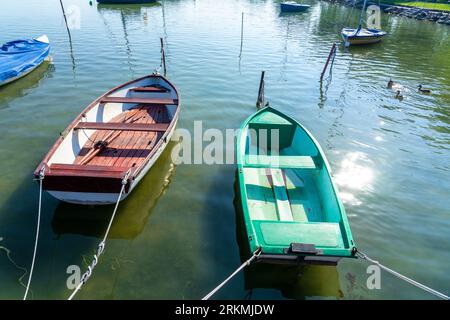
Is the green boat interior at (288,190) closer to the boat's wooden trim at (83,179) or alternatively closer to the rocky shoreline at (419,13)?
the boat's wooden trim at (83,179)

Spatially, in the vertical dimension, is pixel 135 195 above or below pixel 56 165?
below

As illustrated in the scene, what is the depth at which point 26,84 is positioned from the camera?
19.5 m

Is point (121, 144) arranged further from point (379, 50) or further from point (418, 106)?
point (379, 50)

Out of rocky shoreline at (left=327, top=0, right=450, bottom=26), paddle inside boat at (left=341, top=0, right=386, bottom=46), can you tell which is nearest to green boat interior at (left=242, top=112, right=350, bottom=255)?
paddle inside boat at (left=341, top=0, right=386, bottom=46)

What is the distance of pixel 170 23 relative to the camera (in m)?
Answer: 42.1

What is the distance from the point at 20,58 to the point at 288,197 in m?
21.2

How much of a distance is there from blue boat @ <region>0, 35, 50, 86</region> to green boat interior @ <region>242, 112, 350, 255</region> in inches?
658

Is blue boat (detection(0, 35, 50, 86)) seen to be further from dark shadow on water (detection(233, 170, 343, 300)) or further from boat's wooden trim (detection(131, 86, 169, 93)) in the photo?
dark shadow on water (detection(233, 170, 343, 300))

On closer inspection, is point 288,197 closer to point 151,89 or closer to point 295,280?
point 295,280

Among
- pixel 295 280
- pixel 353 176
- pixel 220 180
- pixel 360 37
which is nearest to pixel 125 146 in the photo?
pixel 220 180

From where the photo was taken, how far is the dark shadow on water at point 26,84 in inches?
696
